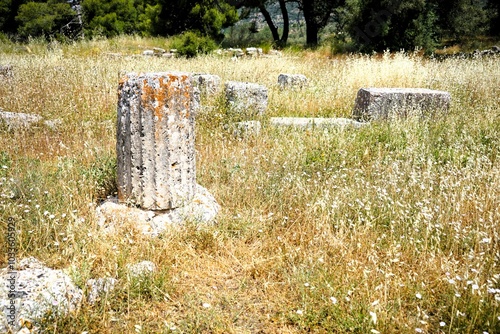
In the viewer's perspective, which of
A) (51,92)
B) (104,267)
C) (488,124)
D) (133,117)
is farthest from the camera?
(51,92)

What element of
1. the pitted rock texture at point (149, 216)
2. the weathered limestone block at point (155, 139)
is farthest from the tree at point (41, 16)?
the pitted rock texture at point (149, 216)

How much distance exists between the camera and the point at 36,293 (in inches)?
109

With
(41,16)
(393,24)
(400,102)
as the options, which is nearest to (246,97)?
(400,102)

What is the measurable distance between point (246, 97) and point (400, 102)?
2.88 metres

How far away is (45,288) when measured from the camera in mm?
2797

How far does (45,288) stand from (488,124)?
22.4 feet

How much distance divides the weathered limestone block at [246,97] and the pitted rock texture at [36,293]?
4967mm

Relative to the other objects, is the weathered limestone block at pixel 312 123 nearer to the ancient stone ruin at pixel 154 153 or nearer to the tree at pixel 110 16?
the ancient stone ruin at pixel 154 153

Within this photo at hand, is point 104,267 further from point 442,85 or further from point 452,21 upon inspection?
point 452,21

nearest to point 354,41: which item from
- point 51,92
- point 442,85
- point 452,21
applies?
point 452,21

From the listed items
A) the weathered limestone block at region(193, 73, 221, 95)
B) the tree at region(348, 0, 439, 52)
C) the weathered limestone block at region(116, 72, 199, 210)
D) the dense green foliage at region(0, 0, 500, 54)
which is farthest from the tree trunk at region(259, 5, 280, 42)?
the weathered limestone block at region(116, 72, 199, 210)

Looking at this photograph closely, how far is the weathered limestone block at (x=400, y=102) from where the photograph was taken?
7406mm

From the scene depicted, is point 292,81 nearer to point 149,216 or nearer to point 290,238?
point 290,238

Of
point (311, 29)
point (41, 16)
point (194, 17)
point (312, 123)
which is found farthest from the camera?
point (41, 16)
